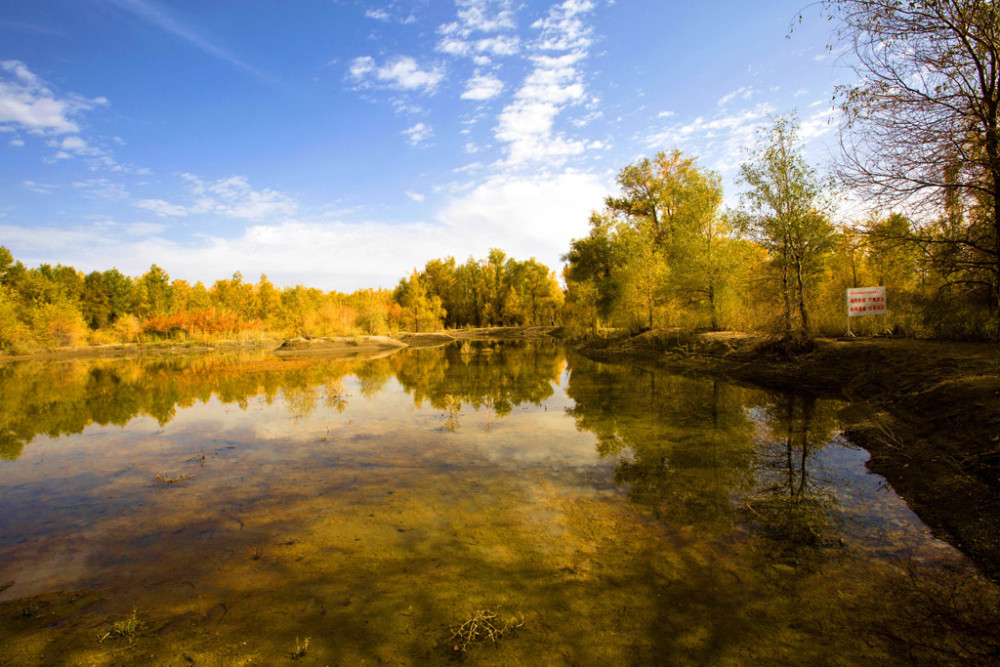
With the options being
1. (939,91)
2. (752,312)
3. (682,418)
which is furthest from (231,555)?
(752,312)

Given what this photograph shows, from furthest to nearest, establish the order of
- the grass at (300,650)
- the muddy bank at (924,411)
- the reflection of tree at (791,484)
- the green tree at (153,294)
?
the green tree at (153,294), the muddy bank at (924,411), the reflection of tree at (791,484), the grass at (300,650)

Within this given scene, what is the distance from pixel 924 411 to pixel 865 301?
320 inches

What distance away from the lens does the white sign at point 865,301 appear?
44.1 feet

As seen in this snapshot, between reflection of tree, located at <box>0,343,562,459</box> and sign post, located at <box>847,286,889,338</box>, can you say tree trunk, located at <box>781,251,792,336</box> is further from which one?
reflection of tree, located at <box>0,343,562,459</box>

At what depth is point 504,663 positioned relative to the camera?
2627mm

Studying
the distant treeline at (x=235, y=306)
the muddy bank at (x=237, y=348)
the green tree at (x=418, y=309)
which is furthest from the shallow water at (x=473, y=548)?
the green tree at (x=418, y=309)

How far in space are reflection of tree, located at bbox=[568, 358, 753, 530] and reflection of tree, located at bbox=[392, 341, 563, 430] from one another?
166 cm

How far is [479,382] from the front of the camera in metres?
15.4

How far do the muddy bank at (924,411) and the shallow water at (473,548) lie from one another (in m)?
0.34

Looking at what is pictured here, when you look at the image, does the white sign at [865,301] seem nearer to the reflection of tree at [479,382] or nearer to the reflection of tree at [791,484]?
the reflection of tree at [791,484]

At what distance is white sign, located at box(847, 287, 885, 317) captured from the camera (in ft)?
44.1

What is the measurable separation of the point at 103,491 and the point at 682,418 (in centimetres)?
1008

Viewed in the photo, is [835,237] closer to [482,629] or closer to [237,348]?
[482,629]

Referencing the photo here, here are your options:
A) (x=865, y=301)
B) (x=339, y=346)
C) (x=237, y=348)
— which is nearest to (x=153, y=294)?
(x=237, y=348)
